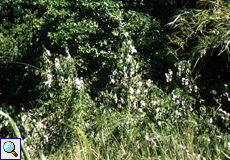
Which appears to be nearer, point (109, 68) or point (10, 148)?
point (10, 148)

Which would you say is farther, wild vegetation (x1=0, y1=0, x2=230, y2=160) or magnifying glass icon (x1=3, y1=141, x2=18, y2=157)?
wild vegetation (x1=0, y1=0, x2=230, y2=160)

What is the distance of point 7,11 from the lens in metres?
3.53

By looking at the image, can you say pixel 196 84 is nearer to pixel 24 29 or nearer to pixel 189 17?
pixel 189 17

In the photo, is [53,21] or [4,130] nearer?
[4,130]

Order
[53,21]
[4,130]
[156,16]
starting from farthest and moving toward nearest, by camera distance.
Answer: [156,16] → [53,21] → [4,130]

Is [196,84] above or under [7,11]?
under

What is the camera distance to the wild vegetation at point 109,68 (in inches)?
113

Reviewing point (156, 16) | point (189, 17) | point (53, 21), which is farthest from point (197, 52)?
point (53, 21)

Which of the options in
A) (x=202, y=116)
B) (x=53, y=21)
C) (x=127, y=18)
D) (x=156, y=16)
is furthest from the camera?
(x=156, y=16)

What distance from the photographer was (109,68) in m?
3.57

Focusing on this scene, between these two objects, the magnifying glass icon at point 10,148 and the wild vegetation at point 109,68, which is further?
the wild vegetation at point 109,68

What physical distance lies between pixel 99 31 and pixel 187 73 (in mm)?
1573

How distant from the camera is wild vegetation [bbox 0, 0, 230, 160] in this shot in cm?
288

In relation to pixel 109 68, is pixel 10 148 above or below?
below
